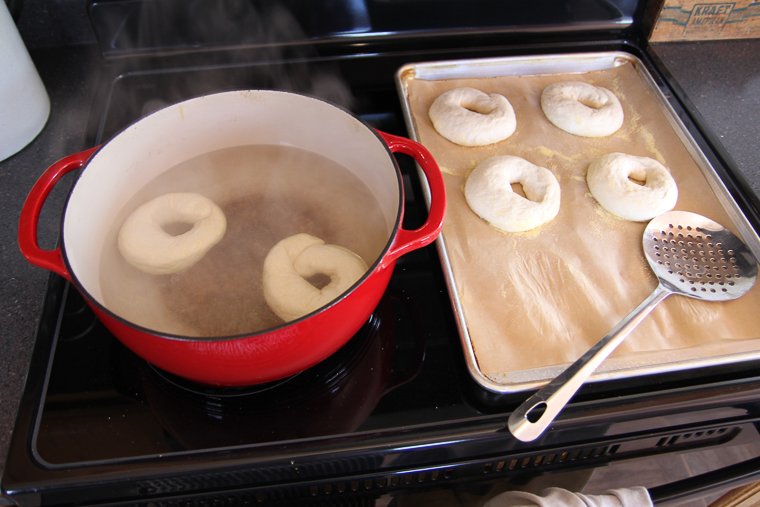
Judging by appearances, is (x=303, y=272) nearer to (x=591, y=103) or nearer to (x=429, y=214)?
(x=429, y=214)

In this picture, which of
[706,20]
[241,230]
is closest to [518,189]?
[241,230]

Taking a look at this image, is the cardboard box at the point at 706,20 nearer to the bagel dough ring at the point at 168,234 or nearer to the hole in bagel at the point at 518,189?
the hole in bagel at the point at 518,189

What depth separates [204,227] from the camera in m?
0.73

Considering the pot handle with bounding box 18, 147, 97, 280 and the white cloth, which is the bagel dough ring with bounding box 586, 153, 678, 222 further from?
the pot handle with bounding box 18, 147, 97, 280

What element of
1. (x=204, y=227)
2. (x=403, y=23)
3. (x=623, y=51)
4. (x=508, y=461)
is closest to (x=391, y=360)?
(x=508, y=461)

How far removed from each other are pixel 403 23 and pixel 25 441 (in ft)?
2.52

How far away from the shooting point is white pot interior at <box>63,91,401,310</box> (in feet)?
2.23

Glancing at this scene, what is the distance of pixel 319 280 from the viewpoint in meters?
0.68

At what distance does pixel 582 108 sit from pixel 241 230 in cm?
55

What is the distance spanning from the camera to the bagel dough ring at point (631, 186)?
807 mm

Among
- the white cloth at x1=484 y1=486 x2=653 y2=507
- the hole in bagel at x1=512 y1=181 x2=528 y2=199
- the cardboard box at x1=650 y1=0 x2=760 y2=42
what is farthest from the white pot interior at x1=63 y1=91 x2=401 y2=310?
the cardboard box at x1=650 y1=0 x2=760 y2=42

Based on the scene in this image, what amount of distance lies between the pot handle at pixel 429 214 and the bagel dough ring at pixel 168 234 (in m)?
0.24

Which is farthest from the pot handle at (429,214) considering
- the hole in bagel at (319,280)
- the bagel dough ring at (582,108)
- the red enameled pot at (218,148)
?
the bagel dough ring at (582,108)

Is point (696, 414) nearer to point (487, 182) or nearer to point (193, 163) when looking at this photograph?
point (487, 182)
